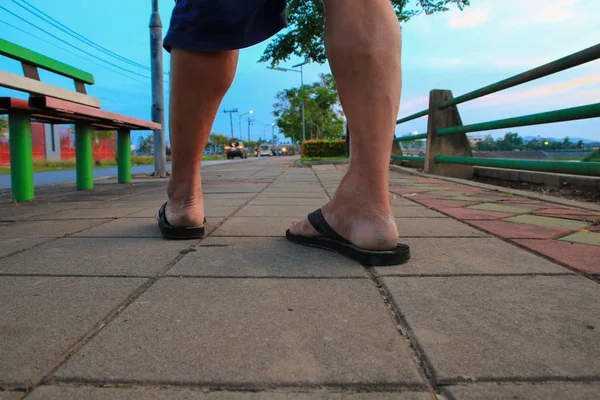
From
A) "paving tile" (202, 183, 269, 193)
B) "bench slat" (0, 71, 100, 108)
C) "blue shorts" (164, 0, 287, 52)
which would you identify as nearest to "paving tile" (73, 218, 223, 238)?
"blue shorts" (164, 0, 287, 52)

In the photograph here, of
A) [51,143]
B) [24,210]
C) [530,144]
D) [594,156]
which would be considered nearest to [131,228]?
[24,210]

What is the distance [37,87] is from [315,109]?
114 ft

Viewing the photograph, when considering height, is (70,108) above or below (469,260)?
above

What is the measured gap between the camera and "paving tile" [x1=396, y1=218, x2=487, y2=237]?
1.88m

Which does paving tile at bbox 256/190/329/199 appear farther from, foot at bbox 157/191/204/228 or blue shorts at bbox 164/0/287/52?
blue shorts at bbox 164/0/287/52

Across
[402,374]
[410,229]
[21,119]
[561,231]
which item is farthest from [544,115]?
[21,119]

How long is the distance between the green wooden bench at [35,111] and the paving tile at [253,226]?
1.78 meters

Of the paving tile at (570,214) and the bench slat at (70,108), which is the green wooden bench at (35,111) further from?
the paving tile at (570,214)

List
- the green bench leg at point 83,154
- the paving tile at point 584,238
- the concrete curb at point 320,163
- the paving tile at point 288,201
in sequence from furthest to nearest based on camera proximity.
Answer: the concrete curb at point 320,163
the green bench leg at point 83,154
the paving tile at point 288,201
the paving tile at point 584,238

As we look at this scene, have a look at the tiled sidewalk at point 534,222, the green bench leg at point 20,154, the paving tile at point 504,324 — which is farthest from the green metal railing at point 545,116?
the green bench leg at point 20,154

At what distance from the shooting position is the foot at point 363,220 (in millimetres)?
1396

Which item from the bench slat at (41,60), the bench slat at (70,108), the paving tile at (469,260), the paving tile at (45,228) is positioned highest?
the bench slat at (41,60)

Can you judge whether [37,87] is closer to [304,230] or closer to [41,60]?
[41,60]

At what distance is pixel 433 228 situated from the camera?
2031mm
